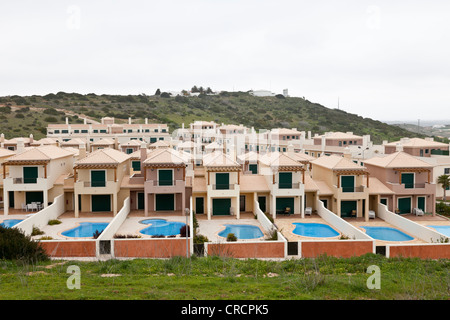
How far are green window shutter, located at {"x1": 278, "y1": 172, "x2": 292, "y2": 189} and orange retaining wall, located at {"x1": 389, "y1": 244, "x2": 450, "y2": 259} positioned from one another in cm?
979

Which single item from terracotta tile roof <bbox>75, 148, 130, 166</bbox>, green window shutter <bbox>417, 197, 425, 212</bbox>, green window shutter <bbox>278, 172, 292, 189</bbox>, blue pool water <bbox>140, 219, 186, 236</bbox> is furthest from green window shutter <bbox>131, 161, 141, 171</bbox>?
green window shutter <bbox>417, 197, 425, 212</bbox>

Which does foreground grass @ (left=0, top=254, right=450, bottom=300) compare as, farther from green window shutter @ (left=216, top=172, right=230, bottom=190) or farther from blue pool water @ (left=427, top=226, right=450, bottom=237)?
green window shutter @ (left=216, top=172, right=230, bottom=190)

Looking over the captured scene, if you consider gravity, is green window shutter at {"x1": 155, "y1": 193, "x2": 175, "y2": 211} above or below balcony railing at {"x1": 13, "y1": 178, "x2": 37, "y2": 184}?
below

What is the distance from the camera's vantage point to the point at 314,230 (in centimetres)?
2316

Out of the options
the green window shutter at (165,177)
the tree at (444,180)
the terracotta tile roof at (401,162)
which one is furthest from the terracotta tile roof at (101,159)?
the tree at (444,180)

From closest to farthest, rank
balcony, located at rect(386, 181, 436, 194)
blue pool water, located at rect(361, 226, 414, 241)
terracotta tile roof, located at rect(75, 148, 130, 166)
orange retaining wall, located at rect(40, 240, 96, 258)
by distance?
orange retaining wall, located at rect(40, 240, 96, 258) → blue pool water, located at rect(361, 226, 414, 241) → terracotta tile roof, located at rect(75, 148, 130, 166) → balcony, located at rect(386, 181, 436, 194)

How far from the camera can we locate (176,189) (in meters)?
26.3

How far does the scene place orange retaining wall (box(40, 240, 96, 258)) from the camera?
17203 millimetres

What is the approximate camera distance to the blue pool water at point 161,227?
22.1 m

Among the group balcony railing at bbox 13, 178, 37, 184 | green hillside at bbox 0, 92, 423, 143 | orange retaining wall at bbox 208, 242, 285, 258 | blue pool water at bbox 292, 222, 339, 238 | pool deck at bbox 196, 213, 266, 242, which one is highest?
green hillside at bbox 0, 92, 423, 143

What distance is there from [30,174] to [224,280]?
67.0ft

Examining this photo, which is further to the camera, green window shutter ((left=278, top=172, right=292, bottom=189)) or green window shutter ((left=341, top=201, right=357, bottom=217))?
green window shutter ((left=341, top=201, right=357, bottom=217))

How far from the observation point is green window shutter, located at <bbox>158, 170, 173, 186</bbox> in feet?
86.5

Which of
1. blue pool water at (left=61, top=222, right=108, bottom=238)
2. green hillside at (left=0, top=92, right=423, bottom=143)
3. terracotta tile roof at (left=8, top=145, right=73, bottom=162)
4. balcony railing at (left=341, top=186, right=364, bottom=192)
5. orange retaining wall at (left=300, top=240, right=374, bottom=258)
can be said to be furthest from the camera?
green hillside at (left=0, top=92, right=423, bottom=143)
